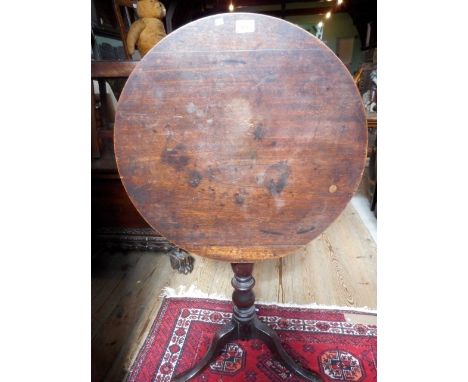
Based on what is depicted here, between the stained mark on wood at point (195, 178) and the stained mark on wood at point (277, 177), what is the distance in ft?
0.58

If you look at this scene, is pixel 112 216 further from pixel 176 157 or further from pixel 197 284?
pixel 176 157

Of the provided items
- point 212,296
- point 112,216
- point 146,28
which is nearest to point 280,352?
point 212,296

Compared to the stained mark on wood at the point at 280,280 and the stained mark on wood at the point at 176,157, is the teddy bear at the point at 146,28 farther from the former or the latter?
the stained mark on wood at the point at 280,280

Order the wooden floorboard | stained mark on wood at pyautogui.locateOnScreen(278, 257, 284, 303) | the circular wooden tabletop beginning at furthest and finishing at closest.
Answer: stained mark on wood at pyautogui.locateOnScreen(278, 257, 284, 303)
the wooden floorboard
the circular wooden tabletop

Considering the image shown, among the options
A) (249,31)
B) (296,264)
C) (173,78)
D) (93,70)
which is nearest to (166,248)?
(296,264)

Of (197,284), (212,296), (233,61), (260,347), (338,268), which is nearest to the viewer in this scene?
(233,61)

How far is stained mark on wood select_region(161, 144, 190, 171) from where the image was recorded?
2.69 feet

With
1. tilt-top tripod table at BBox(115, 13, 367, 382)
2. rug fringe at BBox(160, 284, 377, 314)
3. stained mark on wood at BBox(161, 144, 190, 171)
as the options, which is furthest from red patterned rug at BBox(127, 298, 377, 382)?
stained mark on wood at BBox(161, 144, 190, 171)

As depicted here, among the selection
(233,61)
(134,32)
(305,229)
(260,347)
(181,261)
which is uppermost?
(134,32)

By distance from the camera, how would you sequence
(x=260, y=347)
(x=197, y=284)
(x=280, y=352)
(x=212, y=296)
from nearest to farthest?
1. (x=280, y=352)
2. (x=260, y=347)
3. (x=212, y=296)
4. (x=197, y=284)

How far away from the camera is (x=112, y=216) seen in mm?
1842

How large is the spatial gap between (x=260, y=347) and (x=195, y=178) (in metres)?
0.87

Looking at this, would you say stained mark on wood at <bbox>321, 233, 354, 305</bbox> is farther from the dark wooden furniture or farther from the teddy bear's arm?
the teddy bear's arm

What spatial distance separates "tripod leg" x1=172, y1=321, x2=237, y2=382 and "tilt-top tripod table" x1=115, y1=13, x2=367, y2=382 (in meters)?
0.45
